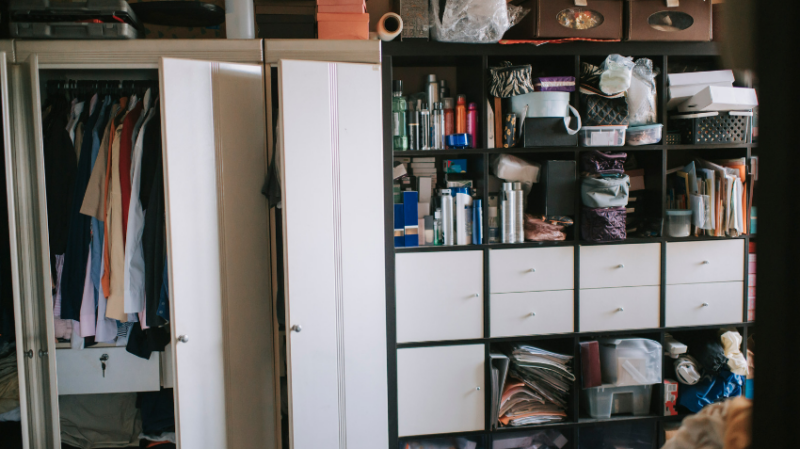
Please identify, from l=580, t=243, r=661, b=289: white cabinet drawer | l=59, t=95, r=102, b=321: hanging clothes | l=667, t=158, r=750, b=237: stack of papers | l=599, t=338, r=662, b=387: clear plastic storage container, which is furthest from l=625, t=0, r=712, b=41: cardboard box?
l=59, t=95, r=102, b=321: hanging clothes

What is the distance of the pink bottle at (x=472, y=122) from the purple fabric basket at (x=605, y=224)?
66cm

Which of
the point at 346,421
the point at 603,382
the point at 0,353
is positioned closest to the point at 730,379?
the point at 603,382

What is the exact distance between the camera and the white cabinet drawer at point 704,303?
93.6 inches

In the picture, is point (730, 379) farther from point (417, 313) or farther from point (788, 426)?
point (788, 426)

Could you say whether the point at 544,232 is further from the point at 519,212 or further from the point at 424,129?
the point at 424,129

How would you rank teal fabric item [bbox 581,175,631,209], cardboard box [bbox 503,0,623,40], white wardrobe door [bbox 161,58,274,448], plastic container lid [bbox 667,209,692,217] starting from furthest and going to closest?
plastic container lid [bbox 667,209,692,217] → teal fabric item [bbox 581,175,631,209] → cardboard box [bbox 503,0,623,40] → white wardrobe door [bbox 161,58,274,448]

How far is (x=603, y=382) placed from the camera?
239 centimetres

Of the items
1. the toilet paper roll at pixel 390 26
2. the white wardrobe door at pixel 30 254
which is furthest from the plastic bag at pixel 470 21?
the white wardrobe door at pixel 30 254

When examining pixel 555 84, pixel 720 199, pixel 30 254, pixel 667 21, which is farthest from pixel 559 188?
pixel 30 254

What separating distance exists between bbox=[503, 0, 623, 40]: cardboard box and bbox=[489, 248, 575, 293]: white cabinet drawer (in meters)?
1.03

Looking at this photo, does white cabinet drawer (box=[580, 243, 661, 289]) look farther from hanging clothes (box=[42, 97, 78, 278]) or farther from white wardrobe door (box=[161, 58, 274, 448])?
hanging clothes (box=[42, 97, 78, 278])

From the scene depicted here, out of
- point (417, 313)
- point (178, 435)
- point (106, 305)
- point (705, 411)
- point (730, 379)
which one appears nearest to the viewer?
point (705, 411)

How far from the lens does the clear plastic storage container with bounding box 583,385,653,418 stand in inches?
93.6

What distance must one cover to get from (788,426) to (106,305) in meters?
2.36
